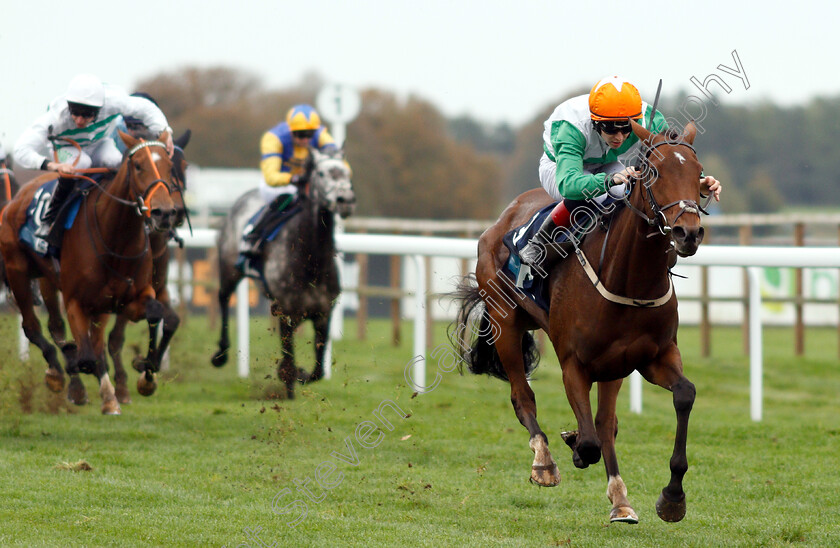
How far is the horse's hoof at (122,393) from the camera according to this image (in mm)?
7412

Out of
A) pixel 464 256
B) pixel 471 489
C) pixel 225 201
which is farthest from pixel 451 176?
pixel 471 489

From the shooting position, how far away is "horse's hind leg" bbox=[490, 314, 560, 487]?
177 inches

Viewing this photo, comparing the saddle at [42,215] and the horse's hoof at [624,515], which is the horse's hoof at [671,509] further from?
the saddle at [42,215]

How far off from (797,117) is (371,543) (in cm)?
3084

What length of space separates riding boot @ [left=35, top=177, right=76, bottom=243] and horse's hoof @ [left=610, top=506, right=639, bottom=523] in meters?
3.94

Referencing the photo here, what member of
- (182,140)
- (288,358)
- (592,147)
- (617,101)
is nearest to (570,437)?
(592,147)

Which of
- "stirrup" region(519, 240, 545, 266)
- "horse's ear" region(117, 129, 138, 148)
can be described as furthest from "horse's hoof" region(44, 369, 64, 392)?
"stirrup" region(519, 240, 545, 266)

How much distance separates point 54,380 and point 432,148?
109ft

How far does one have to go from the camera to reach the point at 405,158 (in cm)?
3878

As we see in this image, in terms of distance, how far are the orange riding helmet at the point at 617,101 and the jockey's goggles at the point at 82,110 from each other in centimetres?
339

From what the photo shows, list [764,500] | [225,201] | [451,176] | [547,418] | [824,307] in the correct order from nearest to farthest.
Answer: [764,500]
[547,418]
[824,307]
[225,201]
[451,176]

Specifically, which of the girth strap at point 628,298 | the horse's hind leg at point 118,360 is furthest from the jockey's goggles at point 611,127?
the horse's hind leg at point 118,360

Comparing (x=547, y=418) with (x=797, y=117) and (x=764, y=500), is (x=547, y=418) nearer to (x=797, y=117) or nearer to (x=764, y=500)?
(x=764, y=500)

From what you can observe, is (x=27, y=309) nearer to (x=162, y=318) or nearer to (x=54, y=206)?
(x=54, y=206)
